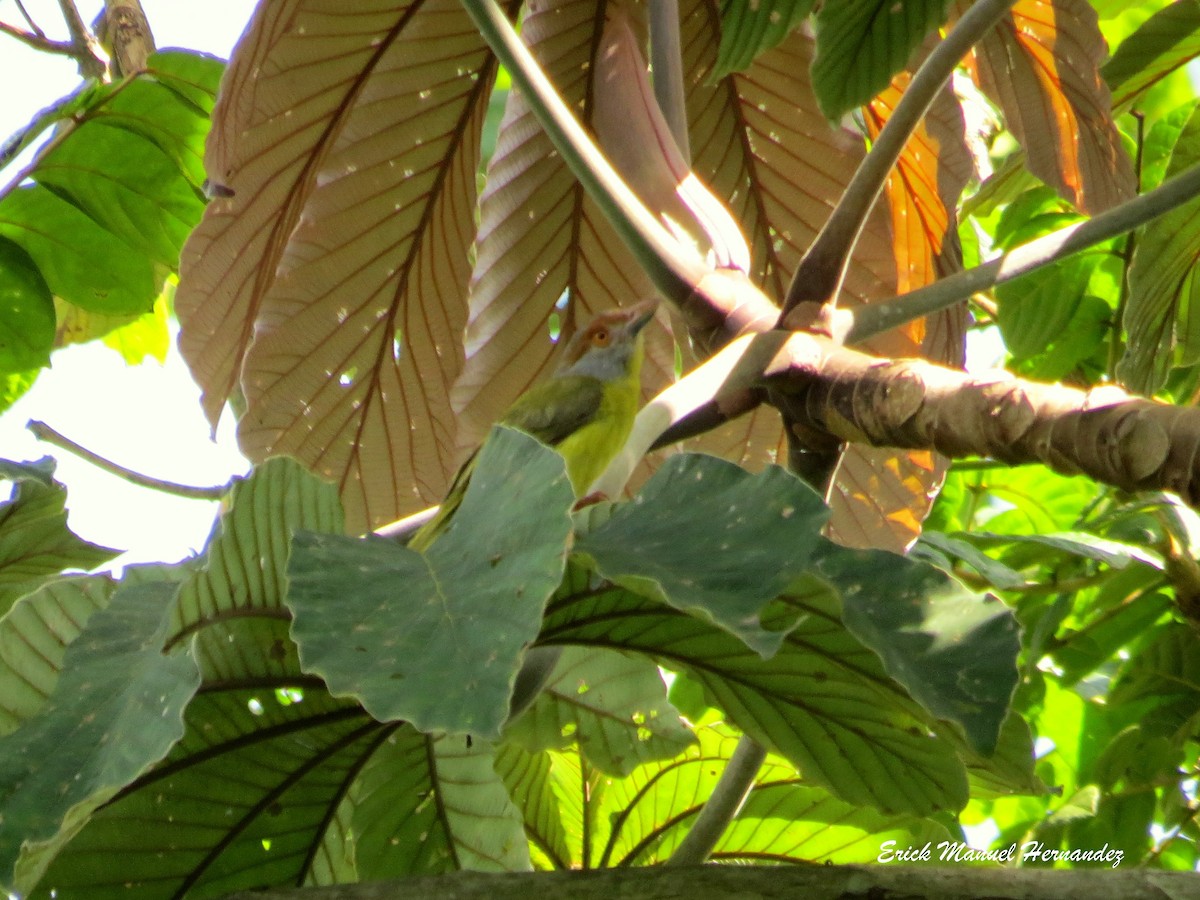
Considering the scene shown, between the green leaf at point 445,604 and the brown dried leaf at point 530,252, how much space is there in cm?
114

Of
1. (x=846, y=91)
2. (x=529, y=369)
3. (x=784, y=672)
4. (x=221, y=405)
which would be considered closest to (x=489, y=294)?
(x=529, y=369)

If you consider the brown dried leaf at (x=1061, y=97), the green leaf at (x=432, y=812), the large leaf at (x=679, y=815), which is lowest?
the large leaf at (x=679, y=815)

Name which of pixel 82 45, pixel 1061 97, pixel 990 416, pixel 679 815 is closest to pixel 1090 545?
pixel 1061 97

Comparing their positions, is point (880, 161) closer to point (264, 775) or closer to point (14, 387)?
point (264, 775)

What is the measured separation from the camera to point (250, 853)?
119cm

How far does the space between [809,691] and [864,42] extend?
2.39 feet

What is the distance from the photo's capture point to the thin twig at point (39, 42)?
8.64ft

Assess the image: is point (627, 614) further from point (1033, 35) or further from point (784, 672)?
point (1033, 35)

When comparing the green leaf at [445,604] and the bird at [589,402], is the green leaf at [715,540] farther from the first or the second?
the bird at [589,402]

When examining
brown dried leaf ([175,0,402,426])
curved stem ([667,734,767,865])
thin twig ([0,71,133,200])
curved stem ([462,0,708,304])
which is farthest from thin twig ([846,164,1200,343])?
thin twig ([0,71,133,200])

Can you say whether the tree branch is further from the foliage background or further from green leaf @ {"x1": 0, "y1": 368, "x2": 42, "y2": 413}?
green leaf @ {"x1": 0, "y1": 368, "x2": 42, "y2": 413}

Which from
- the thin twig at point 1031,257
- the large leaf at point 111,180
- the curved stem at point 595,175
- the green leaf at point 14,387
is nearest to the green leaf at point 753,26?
the curved stem at point 595,175

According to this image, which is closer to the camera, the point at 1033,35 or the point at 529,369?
the point at 1033,35

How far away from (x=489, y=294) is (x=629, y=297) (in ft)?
0.78
